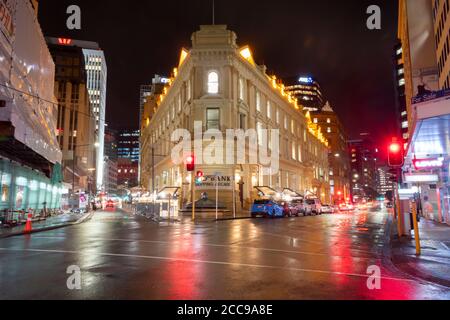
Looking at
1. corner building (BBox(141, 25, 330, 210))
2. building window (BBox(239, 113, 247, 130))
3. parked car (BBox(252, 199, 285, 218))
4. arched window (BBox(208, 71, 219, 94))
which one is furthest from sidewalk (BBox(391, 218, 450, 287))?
building window (BBox(239, 113, 247, 130))

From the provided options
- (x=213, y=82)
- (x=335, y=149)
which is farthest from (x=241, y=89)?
(x=335, y=149)

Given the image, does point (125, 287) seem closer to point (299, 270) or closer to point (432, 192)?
point (299, 270)

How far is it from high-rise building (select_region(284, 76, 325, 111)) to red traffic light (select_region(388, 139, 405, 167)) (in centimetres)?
14331

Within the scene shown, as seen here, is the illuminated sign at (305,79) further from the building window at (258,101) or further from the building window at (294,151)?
the building window at (258,101)

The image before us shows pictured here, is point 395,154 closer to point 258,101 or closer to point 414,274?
point 414,274

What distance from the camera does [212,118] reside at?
1716 inches

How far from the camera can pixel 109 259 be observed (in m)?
10.5

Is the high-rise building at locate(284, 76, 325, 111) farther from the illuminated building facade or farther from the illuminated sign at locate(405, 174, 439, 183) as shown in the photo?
the illuminated sign at locate(405, 174, 439, 183)

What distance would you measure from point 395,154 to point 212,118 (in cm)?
3237

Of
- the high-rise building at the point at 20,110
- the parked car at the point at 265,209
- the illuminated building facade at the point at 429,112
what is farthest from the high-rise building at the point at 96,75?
the parked car at the point at 265,209

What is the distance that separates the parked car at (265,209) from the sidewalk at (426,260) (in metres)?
20.8

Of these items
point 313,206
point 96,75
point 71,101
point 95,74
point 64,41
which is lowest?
point 313,206

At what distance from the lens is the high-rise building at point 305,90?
15412cm
